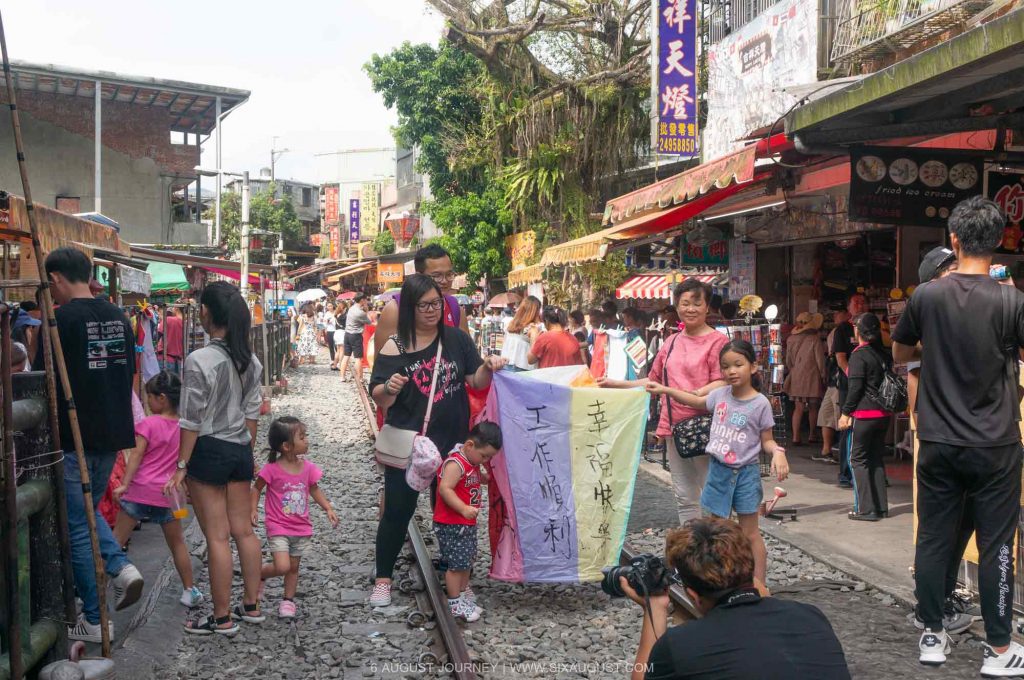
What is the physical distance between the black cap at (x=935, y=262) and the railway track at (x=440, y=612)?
2.09 m

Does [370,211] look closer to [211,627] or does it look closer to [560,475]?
[560,475]

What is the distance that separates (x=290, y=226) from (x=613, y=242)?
52025 millimetres

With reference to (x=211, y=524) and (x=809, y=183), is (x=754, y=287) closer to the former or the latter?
(x=809, y=183)

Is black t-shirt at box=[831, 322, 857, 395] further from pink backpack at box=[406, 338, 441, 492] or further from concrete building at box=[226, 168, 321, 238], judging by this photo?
concrete building at box=[226, 168, 321, 238]

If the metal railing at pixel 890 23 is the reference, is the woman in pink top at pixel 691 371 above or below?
below

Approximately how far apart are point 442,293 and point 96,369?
1.97 metres

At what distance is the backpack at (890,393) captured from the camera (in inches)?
303

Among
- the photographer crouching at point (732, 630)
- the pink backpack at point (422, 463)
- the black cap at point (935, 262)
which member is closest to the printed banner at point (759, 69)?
the black cap at point (935, 262)

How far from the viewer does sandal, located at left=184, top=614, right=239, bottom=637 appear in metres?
5.20

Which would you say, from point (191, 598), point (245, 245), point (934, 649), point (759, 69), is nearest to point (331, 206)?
point (245, 245)

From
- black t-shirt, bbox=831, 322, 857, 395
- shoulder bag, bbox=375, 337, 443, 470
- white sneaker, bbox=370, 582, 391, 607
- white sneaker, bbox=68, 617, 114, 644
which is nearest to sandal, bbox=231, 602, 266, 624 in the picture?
white sneaker, bbox=370, 582, 391, 607

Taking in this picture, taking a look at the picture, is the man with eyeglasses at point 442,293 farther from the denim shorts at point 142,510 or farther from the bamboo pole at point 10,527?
the bamboo pole at point 10,527

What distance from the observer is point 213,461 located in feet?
16.3

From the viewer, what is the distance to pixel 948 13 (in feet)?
31.1
